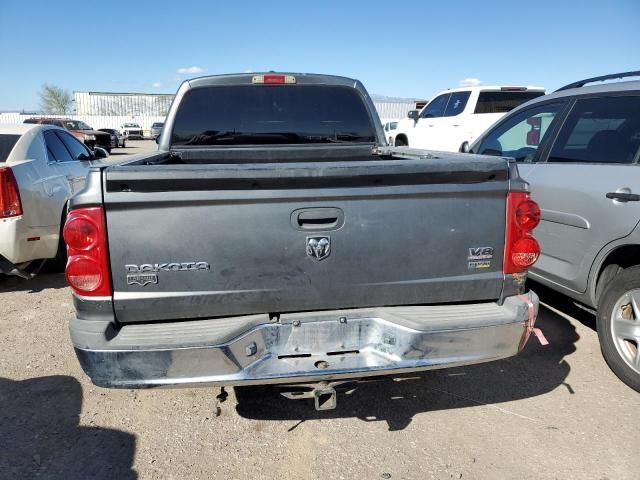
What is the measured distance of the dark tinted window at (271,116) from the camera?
3932mm

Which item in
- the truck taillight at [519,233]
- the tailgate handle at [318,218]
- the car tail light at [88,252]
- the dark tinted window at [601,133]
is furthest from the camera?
the dark tinted window at [601,133]

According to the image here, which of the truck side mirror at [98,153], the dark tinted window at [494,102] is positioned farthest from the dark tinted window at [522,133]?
the dark tinted window at [494,102]

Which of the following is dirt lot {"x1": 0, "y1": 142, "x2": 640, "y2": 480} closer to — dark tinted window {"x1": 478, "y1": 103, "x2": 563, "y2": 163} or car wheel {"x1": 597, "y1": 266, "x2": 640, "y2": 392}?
car wheel {"x1": 597, "y1": 266, "x2": 640, "y2": 392}

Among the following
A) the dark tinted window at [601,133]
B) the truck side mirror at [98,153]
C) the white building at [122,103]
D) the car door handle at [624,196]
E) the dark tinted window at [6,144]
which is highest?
the white building at [122,103]

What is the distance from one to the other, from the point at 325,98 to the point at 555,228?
215cm

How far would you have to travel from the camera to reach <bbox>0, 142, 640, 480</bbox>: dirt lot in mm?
2498

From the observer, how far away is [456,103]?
412 inches

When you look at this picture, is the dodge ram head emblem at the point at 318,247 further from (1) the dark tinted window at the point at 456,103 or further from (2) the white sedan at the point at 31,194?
(1) the dark tinted window at the point at 456,103

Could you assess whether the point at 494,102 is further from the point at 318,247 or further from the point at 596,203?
the point at 318,247

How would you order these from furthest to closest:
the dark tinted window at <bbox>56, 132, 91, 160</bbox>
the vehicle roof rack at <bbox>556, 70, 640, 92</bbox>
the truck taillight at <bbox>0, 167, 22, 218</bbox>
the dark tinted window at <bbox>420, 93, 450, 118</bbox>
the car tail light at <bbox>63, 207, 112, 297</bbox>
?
the dark tinted window at <bbox>420, 93, 450, 118</bbox>
the dark tinted window at <bbox>56, 132, 91, 160</bbox>
the truck taillight at <bbox>0, 167, 22, 218</bbox>
the vehicle roof rack at <bbox>556, 70, 640, 92</bbox>
the car tail light at <bbox>63, 207, 112, 297</bbox>

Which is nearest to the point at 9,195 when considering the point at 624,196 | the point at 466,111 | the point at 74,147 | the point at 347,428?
the point at 74,147

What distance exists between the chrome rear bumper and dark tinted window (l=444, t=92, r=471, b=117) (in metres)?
8.64

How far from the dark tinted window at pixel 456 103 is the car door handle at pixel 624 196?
7365 mm

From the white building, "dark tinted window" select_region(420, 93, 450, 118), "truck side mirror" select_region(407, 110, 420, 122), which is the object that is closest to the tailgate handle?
"dark tinted window" select_region(420, 93, 450, 118)
